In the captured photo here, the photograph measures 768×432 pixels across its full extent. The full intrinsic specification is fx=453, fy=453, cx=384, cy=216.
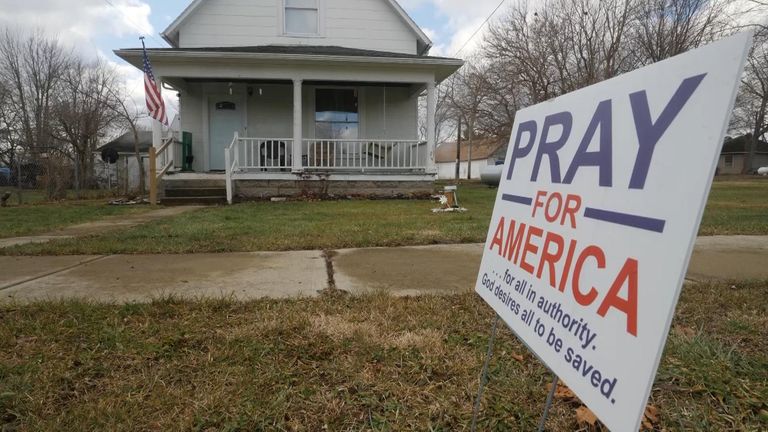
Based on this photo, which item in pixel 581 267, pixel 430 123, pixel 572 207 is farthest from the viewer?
pixel 430 123

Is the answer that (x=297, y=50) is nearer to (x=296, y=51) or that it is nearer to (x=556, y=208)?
(x=296, y=51)

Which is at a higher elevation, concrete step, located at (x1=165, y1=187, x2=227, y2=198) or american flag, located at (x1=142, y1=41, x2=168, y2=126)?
american flag, located at (x1=142, y1=41, x2=168, y2=126)

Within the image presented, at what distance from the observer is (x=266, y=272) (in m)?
3.87

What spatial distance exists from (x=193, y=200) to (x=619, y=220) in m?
11.0

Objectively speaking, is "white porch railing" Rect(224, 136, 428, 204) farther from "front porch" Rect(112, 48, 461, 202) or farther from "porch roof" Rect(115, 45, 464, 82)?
"porch roof" Rect(115, 45, 464, 82)

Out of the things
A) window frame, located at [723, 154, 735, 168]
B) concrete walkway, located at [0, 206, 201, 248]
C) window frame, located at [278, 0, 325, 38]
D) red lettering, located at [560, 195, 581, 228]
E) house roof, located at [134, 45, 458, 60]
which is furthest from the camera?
window frame, located at [723, 154, 735, 168]

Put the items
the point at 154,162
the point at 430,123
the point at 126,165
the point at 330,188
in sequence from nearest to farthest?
the point at 154,162
the point at 330,188
the point at 430,123
the point at 126,165

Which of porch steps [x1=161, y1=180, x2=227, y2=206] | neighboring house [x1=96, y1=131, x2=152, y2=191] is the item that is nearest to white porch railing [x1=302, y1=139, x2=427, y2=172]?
porch steps [x1=161, y1=180, x2=227, y2=206]

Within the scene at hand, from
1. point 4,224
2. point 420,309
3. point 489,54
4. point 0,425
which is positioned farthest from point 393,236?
point 489,54

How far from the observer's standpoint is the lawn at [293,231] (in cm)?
493

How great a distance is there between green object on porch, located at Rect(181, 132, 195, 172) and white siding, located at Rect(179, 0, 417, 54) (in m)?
2.70

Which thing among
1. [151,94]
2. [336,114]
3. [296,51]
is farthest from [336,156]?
[151,94]

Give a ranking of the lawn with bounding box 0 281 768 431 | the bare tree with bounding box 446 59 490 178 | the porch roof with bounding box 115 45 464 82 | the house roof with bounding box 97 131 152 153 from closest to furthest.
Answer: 1. the lawn with bounding box 0 281 768 431
2. the porch roof with bounding box 115 45 464 82
3. the bare tree with bounding box 446 59 490 178
4. the house roof with bounding box 97 131 152 153

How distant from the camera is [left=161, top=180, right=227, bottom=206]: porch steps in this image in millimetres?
10891
